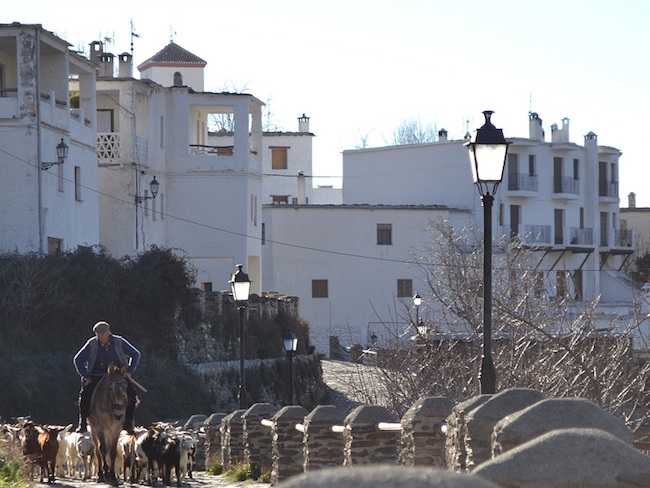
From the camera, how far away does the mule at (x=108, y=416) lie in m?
16.0

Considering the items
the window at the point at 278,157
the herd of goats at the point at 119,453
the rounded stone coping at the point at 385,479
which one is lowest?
the herd of goats at the point at 119,453

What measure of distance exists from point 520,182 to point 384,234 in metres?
8.23

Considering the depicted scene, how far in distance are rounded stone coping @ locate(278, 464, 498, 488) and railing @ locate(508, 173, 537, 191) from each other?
65.2 m

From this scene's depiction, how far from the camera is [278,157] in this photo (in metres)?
79.8

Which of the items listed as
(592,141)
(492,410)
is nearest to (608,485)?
(492,410)

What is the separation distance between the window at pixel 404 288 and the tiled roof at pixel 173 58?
44.6ft

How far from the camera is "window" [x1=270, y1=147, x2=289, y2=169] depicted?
7962 centimetres

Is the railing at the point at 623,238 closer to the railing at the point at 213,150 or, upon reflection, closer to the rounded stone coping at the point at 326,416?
the railing at the point at 213,150

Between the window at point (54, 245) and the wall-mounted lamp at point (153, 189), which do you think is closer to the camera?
the window at point (54, 245)

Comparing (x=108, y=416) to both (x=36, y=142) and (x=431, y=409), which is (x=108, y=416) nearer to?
(x=431, y=409)

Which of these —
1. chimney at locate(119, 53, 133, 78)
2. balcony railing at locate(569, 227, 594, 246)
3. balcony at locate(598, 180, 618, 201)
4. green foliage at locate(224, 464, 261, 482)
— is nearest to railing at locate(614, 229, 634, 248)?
balcony at locate(598, 180, 618, 201)

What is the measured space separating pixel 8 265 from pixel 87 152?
9144mm

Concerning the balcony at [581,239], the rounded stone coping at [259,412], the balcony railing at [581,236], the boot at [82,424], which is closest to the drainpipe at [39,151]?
the rounded stone coping at [259,412]

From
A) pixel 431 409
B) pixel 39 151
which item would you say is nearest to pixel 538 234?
pixel 39 151
